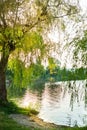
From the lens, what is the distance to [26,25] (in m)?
21.3

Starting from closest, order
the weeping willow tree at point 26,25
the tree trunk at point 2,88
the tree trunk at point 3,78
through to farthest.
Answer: the weeping willow tree at point 26,25
the tree trunk at point 3,78
the tree trunk at point 2,88

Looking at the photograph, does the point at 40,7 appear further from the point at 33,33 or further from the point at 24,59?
the point at 24,59

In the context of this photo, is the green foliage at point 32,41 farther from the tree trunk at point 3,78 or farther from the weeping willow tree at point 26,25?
the tree trunk at point 3,78

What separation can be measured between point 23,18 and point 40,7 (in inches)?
50.2

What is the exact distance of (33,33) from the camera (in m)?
21.6

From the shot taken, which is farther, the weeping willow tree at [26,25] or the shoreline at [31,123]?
the weeping willow tree at [26,25]

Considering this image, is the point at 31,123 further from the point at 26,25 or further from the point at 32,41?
the point at 26,25

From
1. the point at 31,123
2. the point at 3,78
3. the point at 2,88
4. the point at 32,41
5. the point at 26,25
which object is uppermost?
the point at 26,25

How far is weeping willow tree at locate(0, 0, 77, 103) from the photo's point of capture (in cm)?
2053

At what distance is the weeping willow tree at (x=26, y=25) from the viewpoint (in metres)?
20.5

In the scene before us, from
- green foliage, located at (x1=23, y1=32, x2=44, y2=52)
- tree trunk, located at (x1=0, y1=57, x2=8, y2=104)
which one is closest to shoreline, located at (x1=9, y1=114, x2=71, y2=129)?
tree trunk, located at (x1=0, y1=57, x2=8, y2=104)

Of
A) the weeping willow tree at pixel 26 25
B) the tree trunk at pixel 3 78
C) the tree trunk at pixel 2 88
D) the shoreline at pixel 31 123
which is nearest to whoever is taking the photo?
the shoreline at pixel 31 123

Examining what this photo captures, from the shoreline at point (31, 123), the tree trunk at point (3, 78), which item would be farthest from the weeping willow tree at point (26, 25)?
the shoreline at point (31, 123)

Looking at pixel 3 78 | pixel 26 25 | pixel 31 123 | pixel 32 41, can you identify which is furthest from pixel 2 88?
pixel 31 123
